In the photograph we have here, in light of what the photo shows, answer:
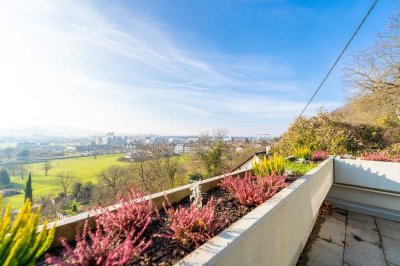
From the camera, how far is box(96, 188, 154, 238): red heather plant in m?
1.61

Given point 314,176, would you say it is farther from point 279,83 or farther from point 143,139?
point 143,139

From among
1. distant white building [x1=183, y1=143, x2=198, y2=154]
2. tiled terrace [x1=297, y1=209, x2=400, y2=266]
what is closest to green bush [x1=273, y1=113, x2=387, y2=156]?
tiled terrace [x1=297, y1=209, x2=400, y2=266]

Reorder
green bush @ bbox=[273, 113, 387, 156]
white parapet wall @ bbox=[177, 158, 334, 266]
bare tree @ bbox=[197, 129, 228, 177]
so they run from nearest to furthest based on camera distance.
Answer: white parapet wall @ bbox=[177, 158, 334, 266] < green bush @ bbox=[273, 113, 387, 156] < bare tree @ bbox=[197, 129, 228, 177]

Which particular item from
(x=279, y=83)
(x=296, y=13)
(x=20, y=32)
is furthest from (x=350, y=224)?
(x=279, y=83)

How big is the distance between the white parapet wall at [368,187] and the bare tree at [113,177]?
63.2 ft

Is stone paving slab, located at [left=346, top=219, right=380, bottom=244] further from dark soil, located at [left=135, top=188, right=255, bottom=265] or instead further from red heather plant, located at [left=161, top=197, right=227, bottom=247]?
red heather plant, located at [left=161, top=197, right=227, bottom=247]

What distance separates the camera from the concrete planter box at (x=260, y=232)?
3.80ft

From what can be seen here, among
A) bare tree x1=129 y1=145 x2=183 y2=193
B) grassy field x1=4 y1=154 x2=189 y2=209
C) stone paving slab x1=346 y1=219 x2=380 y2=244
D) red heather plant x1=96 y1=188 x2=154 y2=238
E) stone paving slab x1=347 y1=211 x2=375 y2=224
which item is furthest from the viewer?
grassy field x1=4 y1=154 x2=189 y2=209

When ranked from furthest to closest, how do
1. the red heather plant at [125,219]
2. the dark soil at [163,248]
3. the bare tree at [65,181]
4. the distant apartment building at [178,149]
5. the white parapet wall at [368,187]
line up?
1. the bare tree at [65,181]
2. the distant apartment building at [178,149]
3. the white parapet wall at [368,187]
4. the red heather plant at [125,219]
5. the dark soil at [163,248]

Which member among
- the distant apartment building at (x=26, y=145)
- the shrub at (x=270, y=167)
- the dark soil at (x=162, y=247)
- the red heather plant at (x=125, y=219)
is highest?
the shrub at (x=270, y=167)

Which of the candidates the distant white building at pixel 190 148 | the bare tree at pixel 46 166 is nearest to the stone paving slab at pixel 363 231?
the distant white building at pixel 190 148

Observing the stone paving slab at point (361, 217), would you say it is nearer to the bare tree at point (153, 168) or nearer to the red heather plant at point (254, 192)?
the red heather plant at point (254, 192)

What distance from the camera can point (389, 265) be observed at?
8.10 ft

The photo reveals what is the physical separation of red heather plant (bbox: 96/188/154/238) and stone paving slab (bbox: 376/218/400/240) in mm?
3752
